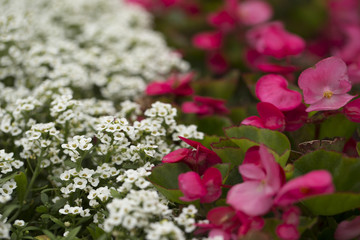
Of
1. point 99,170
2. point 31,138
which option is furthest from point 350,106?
point 31,138

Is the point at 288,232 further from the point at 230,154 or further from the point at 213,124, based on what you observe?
the point at 213,124

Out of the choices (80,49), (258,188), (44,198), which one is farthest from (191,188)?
(80,49)

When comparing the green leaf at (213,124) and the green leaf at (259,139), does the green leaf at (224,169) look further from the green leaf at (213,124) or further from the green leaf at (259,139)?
the green leaf at (213,124)

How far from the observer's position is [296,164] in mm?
802

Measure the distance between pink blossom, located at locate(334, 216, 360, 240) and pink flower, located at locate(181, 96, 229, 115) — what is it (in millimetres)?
506

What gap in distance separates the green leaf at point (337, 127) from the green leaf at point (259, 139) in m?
0.21

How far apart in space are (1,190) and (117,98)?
589 mm

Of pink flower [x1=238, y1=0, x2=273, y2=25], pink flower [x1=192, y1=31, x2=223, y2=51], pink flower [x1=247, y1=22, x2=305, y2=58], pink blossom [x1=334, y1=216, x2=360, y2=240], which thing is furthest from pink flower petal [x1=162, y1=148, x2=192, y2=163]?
pink flower [x1=238, y1=0, x2=273, y2=25]

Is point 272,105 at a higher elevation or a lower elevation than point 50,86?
higher

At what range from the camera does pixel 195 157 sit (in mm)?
864

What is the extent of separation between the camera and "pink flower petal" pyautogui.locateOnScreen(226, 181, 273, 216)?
0.69 m

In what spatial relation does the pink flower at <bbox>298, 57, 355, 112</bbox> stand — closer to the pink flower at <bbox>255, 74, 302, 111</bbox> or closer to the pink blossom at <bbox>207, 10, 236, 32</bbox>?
the pink flower at <bbox>255, 74, 302, 111</bbox>

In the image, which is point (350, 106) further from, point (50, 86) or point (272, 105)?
point (50, 86)

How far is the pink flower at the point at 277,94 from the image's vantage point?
2.95 ft
